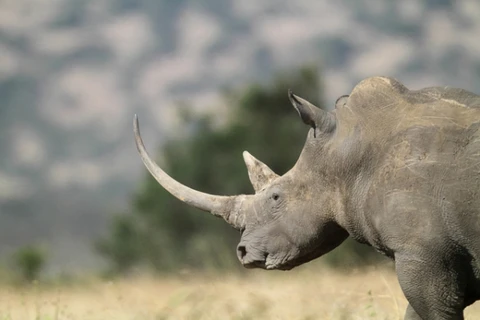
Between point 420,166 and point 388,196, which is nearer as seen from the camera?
point 420,166

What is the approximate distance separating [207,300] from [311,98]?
104ft

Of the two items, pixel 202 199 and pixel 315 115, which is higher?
pixel 315 115

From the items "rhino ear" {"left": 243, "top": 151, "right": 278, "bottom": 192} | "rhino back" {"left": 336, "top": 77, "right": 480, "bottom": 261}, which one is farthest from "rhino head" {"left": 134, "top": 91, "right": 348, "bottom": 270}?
"rhino back" {"left": 336, "top": 77, "right": 480, "bottom": 261}

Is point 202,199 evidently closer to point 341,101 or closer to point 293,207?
point 293,207

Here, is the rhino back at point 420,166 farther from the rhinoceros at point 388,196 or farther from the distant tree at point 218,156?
the distant tree at point 218,156

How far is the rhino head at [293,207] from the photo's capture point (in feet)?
21.2

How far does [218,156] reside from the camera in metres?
41.6

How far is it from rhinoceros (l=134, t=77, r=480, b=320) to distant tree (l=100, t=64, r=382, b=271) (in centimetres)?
2842

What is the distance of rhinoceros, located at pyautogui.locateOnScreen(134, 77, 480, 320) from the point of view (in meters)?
5.54

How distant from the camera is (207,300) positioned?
7934 millimetres

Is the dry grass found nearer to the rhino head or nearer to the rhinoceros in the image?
the rhino head

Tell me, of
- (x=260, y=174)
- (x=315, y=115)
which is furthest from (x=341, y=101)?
(x=260, y=174)

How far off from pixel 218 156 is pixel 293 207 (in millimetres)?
35032

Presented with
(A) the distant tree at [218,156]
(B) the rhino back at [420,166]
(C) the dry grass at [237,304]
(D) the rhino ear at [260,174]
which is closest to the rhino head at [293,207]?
(D) the rhino ear at [260,174]
